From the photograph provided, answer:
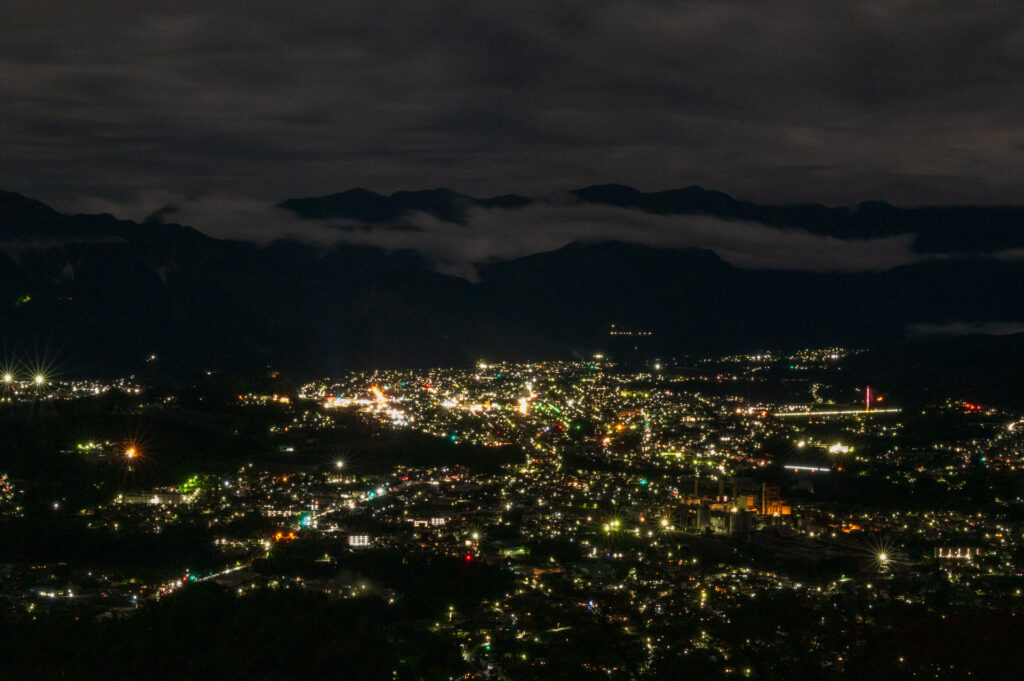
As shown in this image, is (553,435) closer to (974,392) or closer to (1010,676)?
(974,392)

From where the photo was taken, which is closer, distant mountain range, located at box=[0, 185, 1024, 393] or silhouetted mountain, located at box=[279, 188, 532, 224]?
distant mountain range, located at box=[0, 185, 1024, 393]

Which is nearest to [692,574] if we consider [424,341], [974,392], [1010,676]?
[1010,676]

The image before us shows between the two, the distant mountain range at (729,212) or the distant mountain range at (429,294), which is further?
Result: the distant mountain range at (729,212)

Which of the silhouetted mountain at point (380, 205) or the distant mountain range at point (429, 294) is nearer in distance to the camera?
the distant mountain range at point (429, 294)

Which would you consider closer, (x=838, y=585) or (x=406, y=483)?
(x=838, y=585)

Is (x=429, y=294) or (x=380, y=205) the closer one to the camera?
(x=429, y=294)

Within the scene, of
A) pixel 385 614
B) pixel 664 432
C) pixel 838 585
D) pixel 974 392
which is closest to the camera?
pixel 385 614

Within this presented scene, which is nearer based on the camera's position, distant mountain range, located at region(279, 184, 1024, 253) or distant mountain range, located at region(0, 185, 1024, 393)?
distant mountain range, located at region(0, 185, 1024, 393)

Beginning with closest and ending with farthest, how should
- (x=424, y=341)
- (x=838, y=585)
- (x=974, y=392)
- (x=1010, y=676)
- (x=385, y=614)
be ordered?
(x=1010, y=676)
(x=385, y=614)
(x=838, y=585)
(x=974, y=392)
(x=424, y=341)
